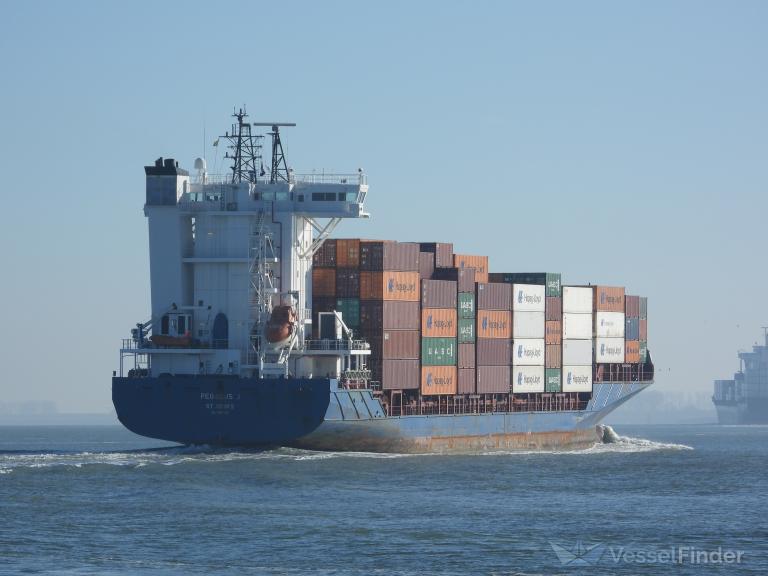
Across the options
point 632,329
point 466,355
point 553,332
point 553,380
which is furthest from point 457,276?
point 632,329

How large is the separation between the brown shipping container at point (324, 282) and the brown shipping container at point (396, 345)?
2605 mm

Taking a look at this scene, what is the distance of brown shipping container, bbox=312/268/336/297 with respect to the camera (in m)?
70.9

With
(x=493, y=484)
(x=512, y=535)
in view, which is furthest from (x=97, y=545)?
(x=493, y=484)

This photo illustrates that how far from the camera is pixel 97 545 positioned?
42656 millimetres

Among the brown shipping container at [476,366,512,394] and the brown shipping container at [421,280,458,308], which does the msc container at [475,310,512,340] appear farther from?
the brown shipping container at [421,280,458,308]

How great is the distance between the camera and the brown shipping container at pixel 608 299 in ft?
297

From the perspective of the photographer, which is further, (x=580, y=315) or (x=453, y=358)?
(x=580, y=315)

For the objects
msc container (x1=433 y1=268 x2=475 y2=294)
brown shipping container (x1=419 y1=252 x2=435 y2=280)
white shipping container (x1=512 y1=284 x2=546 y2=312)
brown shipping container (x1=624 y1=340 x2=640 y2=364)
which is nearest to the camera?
brown shipping container (x1=419 y1=252 x2=435 y2=280)

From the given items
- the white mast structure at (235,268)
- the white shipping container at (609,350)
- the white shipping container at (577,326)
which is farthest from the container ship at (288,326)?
the white shipping container at (609,350)

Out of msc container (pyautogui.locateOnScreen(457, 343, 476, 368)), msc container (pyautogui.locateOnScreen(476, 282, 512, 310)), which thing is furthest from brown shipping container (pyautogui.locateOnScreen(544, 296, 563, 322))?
msc container (pyautogui.locateOnScreen(457, 343, 476, 368))

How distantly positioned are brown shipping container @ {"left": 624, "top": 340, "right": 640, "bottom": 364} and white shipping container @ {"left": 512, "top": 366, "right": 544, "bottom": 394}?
12.2 metres

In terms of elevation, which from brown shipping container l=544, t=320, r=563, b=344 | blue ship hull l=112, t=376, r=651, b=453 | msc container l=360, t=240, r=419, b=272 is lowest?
blue ship hull l=112, t=376, r=651, b=453

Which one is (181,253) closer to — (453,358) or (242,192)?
(242,192)

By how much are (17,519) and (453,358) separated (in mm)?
32543
